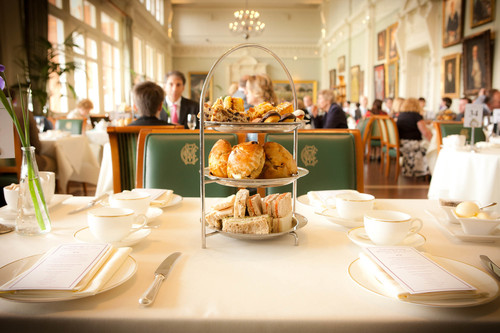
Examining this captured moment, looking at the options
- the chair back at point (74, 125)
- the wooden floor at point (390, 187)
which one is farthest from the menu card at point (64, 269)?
the chair back at point (74, 125)

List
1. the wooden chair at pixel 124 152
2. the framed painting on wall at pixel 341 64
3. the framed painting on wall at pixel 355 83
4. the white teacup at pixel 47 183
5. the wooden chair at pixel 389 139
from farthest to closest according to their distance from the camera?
the framed painting on wall at pixel 341 64, the framed painting on wall at pixel 355 83, the wooden chair at pixel 389 139, the wooden chair at pixel 124 152, the white teacup at pixel 47 183

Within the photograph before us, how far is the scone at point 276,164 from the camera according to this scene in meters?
0.91

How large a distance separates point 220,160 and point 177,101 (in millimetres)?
3471

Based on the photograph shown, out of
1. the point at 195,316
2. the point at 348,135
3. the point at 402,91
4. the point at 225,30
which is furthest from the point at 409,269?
the point at 225,30

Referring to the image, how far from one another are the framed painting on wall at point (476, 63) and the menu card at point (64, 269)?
7.32 meters

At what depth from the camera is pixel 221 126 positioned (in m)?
0.87

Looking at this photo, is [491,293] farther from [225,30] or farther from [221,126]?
[225,30]

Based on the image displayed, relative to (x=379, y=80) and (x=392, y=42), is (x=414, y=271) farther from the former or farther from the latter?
(x=379, y=80)

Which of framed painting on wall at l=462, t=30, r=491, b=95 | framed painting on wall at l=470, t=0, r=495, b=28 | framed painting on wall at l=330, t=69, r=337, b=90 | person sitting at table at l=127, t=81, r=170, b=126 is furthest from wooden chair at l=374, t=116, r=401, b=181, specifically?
framed painting on wall at l=330, t=69, r=337, b=90

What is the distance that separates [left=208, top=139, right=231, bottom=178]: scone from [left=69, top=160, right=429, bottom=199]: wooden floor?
3.83m

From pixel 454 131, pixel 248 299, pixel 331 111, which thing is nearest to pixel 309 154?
pixel 248 299

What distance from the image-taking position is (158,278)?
2.38 feet

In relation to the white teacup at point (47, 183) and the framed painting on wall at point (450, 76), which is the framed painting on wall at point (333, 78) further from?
the white teacup at point (47, 183)

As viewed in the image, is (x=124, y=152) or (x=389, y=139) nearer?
(x=124, y=152)
